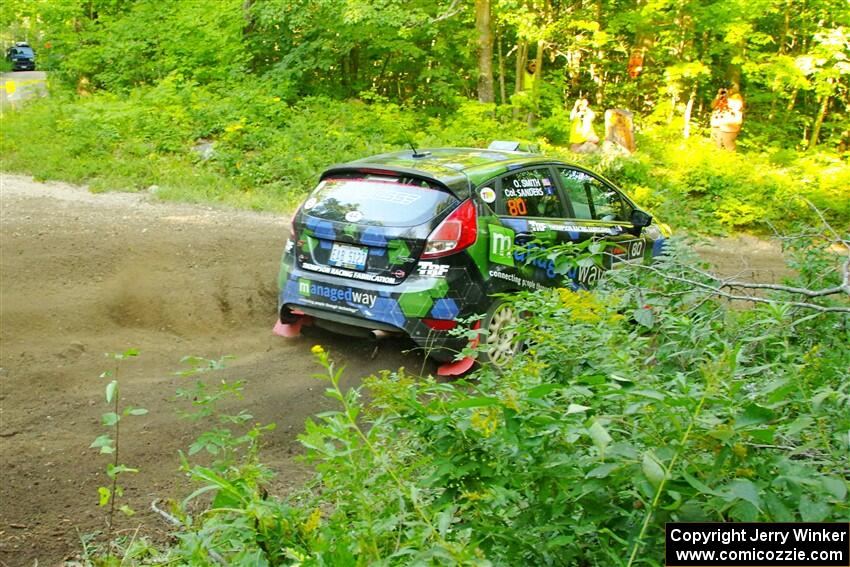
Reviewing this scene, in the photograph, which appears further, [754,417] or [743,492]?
[754,417]

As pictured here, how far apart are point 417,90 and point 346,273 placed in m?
14.9

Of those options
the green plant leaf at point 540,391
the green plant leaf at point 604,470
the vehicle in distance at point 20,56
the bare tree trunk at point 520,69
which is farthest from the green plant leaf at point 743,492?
the vehicle in distance at point 20,56

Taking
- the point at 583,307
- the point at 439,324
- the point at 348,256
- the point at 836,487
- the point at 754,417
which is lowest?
the point at 439,324

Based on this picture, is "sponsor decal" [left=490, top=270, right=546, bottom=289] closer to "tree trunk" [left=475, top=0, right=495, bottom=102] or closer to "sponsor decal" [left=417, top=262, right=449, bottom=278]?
"sponsor decal" [left=417, top=262, right=449, bottom=278]

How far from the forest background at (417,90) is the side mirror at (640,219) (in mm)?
6080

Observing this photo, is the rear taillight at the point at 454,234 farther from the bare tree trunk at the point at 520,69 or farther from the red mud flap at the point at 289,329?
the bare tree trunk at the point at 520,69

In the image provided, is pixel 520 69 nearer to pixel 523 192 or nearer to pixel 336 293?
pixel 523 192

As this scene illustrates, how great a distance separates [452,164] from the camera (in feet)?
23.2

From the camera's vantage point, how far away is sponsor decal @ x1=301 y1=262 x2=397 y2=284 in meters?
6.54

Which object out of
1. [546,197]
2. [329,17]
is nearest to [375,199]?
[546,197]

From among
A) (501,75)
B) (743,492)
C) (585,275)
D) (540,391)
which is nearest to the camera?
(743,492)

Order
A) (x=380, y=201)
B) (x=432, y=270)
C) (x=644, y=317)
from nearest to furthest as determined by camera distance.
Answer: (x=644, y=317)
(x=432, y=270)
(x=380, y=201)

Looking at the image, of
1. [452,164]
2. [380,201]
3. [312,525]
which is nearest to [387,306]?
[380,201]

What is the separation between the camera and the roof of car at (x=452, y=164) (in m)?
6.73
